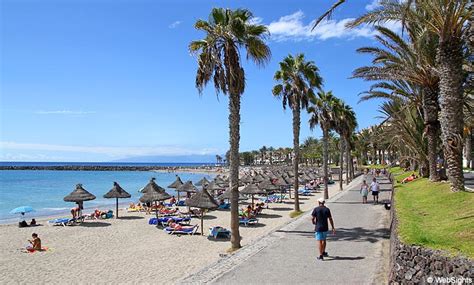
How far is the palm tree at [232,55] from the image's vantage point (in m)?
13.0

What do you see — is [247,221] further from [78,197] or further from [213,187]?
[213,187]

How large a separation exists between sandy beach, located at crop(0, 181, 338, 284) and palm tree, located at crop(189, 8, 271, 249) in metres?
2.62

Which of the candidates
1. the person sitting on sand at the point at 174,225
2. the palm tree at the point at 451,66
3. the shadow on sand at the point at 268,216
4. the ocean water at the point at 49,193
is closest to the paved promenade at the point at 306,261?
the palm tree at the point at 451,66

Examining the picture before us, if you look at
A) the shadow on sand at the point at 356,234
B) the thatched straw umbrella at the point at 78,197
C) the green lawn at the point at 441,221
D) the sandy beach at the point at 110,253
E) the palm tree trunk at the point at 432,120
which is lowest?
the sandy beach at the point at 110,253

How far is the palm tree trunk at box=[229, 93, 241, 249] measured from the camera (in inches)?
524

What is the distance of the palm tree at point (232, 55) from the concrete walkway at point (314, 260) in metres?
2.46

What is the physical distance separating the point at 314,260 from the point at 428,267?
15.2 feet

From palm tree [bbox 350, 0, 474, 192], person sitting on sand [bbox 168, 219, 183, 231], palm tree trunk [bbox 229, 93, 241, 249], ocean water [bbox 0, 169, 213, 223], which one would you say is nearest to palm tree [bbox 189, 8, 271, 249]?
palm tree trunk [bbox 229, 93, 241, 249]

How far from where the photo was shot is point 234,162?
44.0 ft

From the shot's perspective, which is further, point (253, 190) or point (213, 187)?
point (213, 187)

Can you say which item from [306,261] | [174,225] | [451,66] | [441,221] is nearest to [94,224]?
[174,225]

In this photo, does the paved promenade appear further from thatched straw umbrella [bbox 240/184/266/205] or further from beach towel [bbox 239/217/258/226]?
thatched straw umbrella [bbox 240/184/266/205]

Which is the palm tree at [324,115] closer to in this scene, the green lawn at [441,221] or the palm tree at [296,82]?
the palm tree at [296,82]

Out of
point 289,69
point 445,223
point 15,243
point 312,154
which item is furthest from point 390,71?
point 312,154
